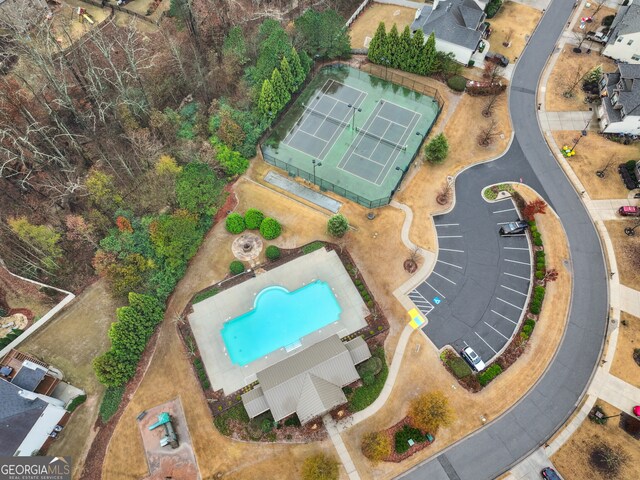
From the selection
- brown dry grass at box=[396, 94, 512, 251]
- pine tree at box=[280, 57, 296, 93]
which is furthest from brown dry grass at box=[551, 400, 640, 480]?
pine tree at box=[280, 57, 296, 93]

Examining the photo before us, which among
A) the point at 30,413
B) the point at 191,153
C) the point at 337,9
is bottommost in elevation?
the point at 30,413

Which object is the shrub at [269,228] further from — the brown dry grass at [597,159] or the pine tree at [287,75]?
the brown dry grass at [597,159]

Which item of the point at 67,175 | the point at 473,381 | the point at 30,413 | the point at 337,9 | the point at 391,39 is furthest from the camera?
the point at 337,9

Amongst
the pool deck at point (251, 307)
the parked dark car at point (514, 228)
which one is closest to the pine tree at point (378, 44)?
the parked dark car at point (514, 228)

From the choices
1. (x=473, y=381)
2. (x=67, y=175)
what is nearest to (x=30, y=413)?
(x=67, y=175)

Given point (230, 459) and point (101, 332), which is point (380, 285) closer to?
point (230, 459)

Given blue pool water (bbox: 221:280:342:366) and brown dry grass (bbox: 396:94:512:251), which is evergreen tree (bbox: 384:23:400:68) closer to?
brown dry grass (bbox: 396:94:512:251)
